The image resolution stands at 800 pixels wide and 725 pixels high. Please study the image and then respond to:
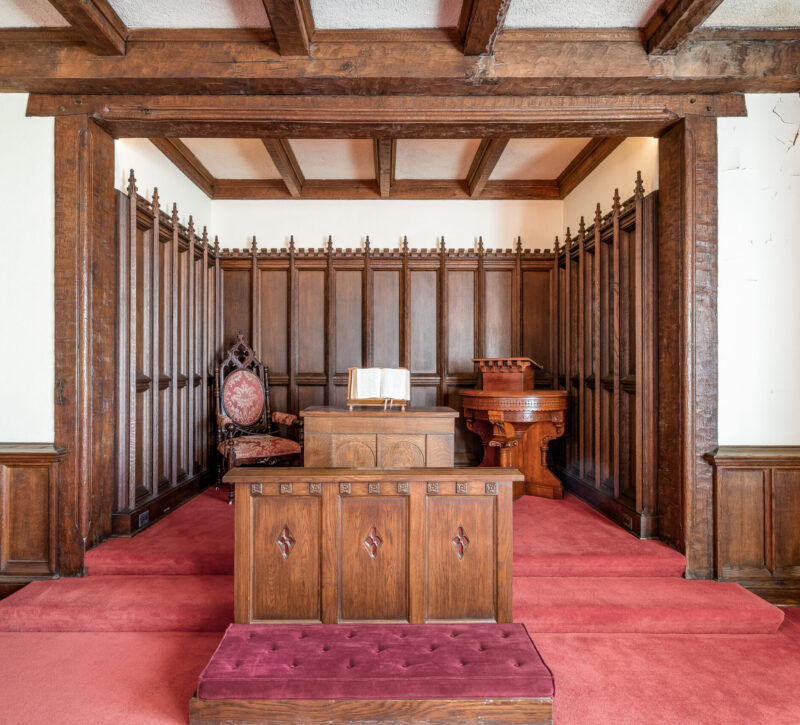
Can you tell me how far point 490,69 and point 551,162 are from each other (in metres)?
2.28

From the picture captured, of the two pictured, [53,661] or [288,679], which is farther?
[53,661]

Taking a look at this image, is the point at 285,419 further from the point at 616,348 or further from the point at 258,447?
the point at 616,348

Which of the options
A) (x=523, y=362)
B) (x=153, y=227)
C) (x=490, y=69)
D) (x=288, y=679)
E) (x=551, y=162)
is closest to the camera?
(x=288, y=679)

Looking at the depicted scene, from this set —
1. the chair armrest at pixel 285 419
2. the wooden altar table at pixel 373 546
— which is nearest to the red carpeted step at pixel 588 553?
the wooden altar table at pixel 373 546

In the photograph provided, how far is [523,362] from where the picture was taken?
4633 millimetres

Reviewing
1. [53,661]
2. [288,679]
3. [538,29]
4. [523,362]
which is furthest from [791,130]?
Answer: [53,661]

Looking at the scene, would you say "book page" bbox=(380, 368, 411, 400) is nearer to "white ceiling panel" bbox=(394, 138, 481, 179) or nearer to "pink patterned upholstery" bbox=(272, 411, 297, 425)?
"pink patterned upholstery" bbox=(272, 411, 297, 425)

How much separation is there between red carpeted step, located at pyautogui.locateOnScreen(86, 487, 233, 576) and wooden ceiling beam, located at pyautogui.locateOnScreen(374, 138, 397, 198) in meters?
3.44

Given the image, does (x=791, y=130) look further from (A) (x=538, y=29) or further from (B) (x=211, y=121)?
(B) (x=211, y=121)

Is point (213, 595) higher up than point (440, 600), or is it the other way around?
point (440, 600)

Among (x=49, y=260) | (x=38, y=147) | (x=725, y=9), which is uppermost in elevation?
(x=725, y=9)

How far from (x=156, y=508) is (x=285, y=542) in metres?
2.09

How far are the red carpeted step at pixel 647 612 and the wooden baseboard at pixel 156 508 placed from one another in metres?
2.77

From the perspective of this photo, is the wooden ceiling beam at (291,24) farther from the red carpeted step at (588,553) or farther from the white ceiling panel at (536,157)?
the red carpeted step at (588,553)
